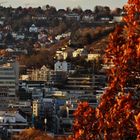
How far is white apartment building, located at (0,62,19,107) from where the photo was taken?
161ft

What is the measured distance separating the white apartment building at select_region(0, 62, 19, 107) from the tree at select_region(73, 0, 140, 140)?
43.5m

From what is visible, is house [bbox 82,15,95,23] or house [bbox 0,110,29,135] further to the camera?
house [bbox 82,15,95,23]

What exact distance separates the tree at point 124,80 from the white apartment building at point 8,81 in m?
43.5

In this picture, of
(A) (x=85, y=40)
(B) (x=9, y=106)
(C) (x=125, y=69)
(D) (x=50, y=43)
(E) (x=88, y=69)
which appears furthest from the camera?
(D) (x=50, y=43)

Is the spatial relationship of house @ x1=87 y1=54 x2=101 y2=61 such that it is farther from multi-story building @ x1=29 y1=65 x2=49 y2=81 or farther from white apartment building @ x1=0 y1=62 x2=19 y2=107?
white apartment building @ x1=0 y1=62 x2=19 y2=107

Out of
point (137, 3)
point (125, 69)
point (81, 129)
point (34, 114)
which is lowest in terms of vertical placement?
point (34, 114)

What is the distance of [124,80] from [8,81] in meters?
47.5

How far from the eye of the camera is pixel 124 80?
464 cm

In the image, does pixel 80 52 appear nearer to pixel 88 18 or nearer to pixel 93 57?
pixel 93 57

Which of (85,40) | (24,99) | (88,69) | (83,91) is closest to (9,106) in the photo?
(24,99)

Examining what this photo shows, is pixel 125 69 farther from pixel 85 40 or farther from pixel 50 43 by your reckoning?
pixel 50 43

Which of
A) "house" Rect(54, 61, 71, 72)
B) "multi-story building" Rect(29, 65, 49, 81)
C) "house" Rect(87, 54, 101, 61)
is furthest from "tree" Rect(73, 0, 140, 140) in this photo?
"house" Rect(87, 54, 101, 61)

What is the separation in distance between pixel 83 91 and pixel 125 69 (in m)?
48.9

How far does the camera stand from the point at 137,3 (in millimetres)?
4633
